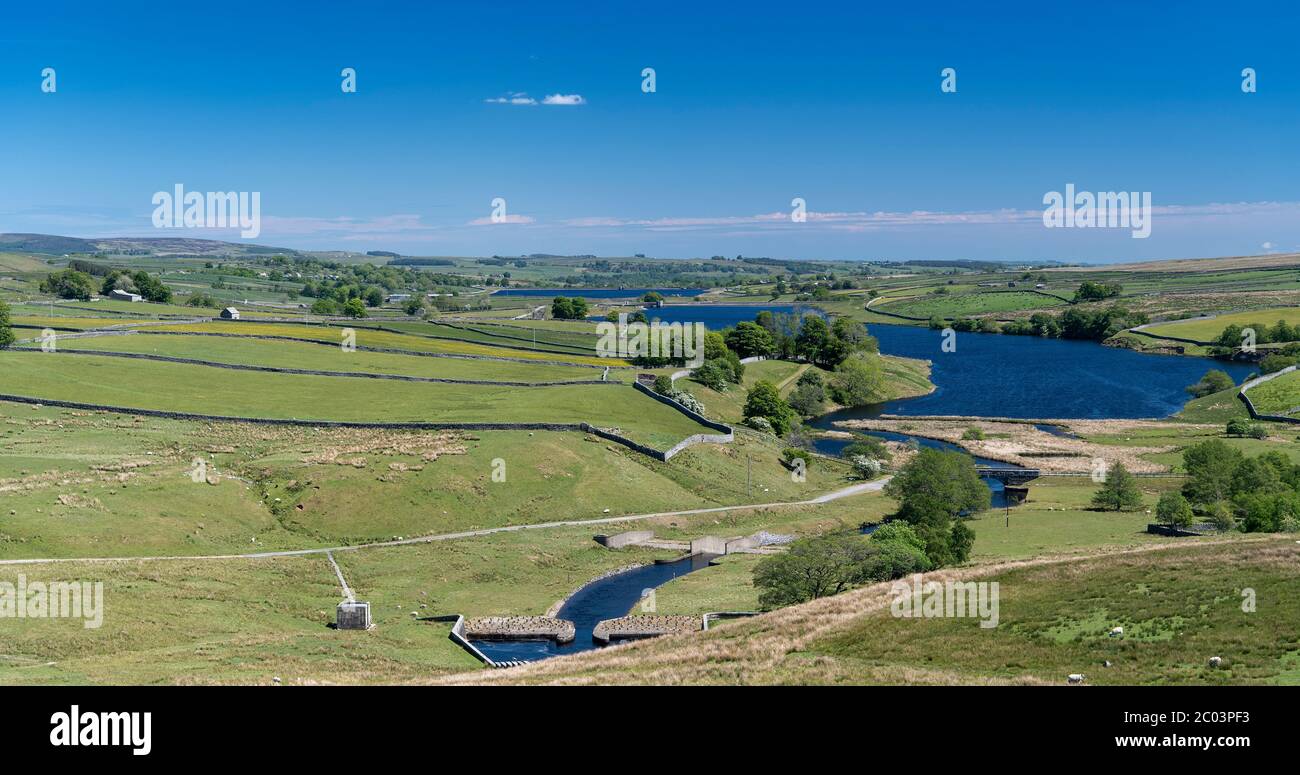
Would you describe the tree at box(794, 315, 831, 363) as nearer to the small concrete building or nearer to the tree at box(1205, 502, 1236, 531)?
the tree at box(1205, 502, 1236, 531)

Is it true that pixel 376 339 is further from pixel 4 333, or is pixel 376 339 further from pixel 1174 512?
pixel 1174 512

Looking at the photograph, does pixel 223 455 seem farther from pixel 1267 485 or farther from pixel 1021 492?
pixel 1267 485

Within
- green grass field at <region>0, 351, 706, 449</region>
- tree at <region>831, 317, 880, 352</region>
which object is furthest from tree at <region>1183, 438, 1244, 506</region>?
tree at <region>831, 317, 880, 352</region>

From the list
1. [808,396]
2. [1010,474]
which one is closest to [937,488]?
[1010,474]

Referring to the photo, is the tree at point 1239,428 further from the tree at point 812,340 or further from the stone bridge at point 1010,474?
the tree at point 812,340
